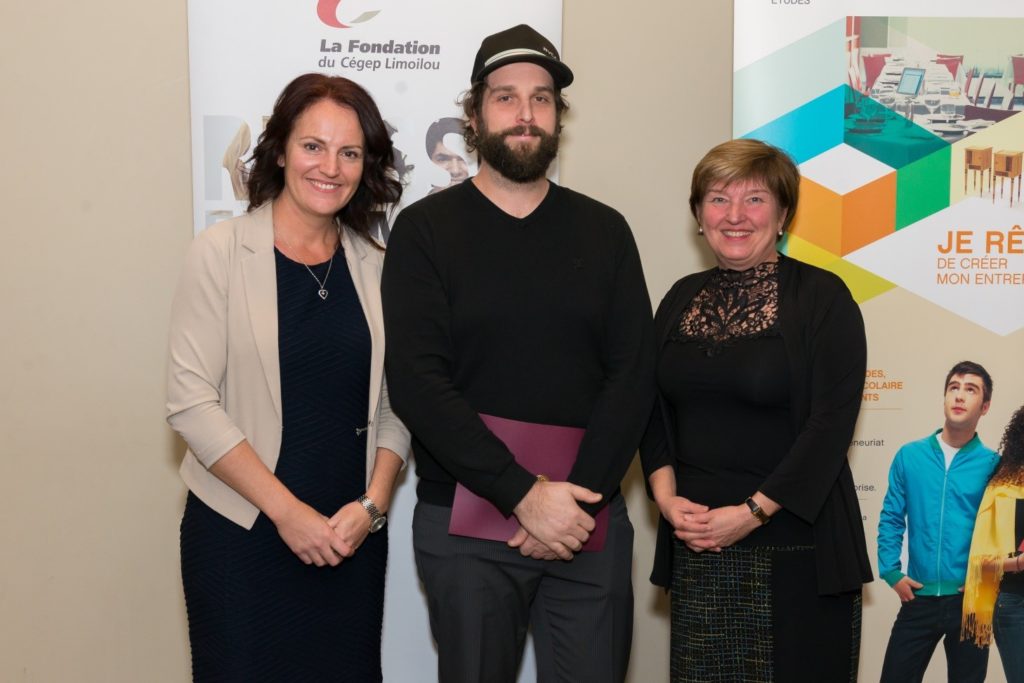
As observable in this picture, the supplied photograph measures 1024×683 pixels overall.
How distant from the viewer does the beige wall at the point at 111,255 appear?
2.82 meters

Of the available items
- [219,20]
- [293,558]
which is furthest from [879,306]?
[219,20]

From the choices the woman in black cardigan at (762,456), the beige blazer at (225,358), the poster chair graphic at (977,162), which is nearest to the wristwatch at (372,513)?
the beige blazer at (225,358)

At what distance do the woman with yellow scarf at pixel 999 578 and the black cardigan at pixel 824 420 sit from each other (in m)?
0.84

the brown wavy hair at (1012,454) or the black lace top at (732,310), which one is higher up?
the black lace top at (732,310)

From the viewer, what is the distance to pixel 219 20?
8.92 ft

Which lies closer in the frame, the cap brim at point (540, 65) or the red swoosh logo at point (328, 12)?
the cap brim at point (540, 65)

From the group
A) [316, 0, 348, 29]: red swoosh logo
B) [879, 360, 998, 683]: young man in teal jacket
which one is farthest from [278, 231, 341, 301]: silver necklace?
[879, 360, 998, 683]: young man in teal jacket

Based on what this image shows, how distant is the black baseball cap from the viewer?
2.09 metres

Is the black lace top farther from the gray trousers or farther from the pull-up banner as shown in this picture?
the pull-up banner

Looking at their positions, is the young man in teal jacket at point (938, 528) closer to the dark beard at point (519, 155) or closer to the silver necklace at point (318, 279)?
the dark beard at point (519, 155)

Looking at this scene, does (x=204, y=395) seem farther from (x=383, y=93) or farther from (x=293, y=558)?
(x=383, y=93)

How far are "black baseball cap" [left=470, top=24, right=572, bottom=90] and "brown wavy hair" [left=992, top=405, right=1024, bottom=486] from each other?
1.71 meters

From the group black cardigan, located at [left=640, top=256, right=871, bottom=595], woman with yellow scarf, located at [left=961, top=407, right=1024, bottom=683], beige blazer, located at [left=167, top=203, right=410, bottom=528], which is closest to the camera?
beige blazer, located at [left=167, top=203, right=410, bottom=528]

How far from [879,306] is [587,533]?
1305 mm
